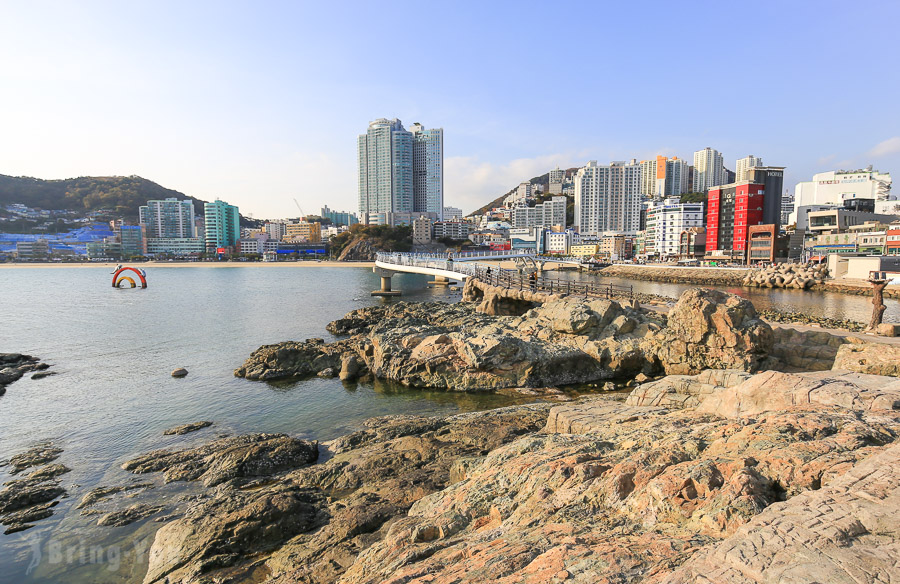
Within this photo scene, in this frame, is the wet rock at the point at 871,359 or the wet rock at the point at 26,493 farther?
the wet rock at the point at 871,359

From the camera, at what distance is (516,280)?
109ft

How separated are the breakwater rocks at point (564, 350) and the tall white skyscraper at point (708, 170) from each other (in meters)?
204

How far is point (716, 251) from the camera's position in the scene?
98688 mm

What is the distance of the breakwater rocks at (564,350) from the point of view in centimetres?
1705

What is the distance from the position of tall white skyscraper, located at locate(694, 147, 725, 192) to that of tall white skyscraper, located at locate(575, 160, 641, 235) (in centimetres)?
4250

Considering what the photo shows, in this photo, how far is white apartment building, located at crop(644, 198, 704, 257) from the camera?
110 metres

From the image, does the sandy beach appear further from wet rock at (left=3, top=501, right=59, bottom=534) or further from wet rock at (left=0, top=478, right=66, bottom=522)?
wet rock at (left=3, top=501, right=59, bottom=534)

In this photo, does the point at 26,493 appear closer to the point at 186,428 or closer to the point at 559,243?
the point at 186,428

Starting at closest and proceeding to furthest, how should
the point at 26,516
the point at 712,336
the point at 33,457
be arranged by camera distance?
the point at 26,516, the point at 33,457, the point at 712,336

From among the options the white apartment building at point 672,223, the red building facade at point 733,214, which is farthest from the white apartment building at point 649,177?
the red building facade at point 733,214

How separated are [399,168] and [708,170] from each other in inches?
5272

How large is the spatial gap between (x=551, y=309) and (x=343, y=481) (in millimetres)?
14584

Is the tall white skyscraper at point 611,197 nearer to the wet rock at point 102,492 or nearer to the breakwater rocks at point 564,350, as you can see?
the breakwater rocks at point 564,350

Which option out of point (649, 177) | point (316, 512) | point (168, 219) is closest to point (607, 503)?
point (316, 512)
